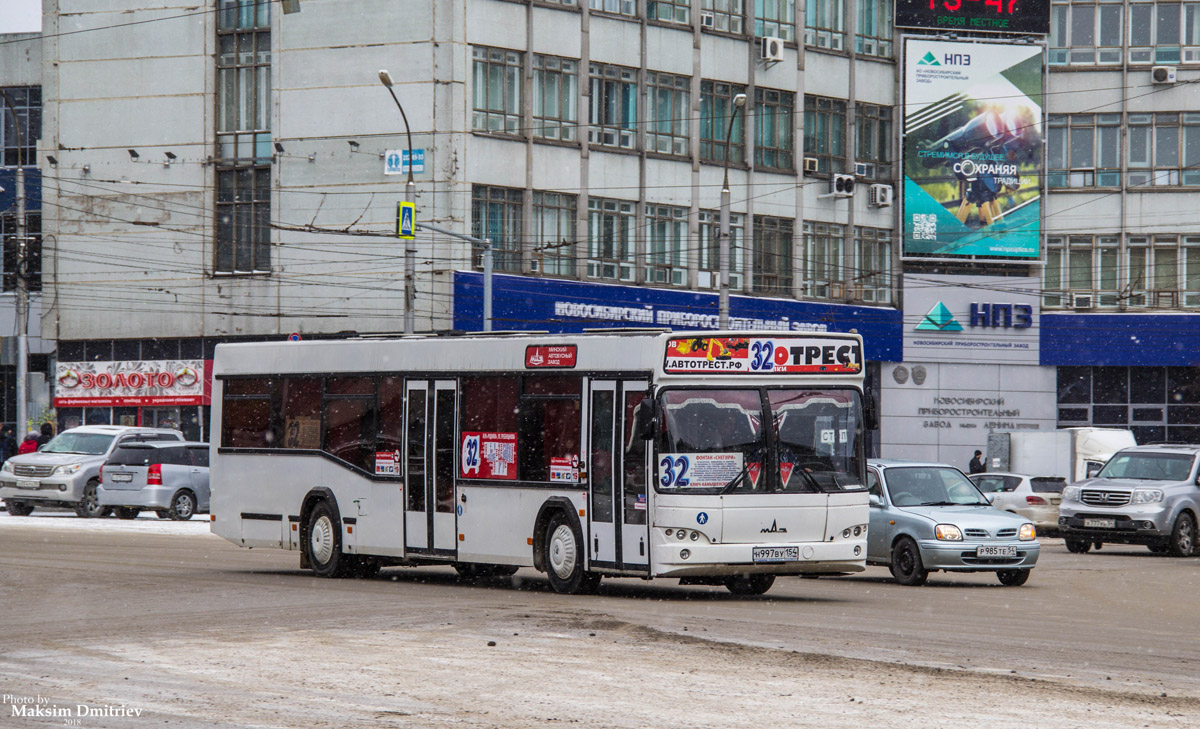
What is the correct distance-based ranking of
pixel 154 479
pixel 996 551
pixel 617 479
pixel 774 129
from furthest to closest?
pixel 774 129 → pixel 154 479 → pixel 996 551 → pixel 617 479

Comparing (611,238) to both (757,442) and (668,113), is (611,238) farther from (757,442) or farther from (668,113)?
(757,442)

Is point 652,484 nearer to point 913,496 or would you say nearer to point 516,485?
point 516,485

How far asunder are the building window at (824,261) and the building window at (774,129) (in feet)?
7.64

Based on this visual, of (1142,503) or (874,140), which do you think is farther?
(874,140)


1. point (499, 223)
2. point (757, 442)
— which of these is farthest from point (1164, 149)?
point (757, 442)

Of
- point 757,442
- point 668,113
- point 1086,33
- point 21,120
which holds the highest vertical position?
point 1086,33

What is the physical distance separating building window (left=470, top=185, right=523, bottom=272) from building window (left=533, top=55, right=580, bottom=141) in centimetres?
214

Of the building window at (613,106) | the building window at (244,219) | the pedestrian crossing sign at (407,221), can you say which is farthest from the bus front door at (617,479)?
the building window at (244,219)

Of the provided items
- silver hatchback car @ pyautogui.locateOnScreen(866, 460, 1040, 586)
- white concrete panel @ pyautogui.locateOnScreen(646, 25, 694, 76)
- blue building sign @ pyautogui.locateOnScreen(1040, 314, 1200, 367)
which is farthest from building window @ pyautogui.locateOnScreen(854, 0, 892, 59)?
silver hatchback car @ pyautogui.locateOnScreen(866, 460, 1040, 586)

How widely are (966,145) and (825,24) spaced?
5925 mm

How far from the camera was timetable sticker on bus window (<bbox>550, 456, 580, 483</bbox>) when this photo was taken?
17344mm

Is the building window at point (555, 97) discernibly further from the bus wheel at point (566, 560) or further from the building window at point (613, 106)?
the bus wheel at point (566, 560)

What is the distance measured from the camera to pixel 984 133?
5406cm

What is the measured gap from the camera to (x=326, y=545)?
66.4 feet
